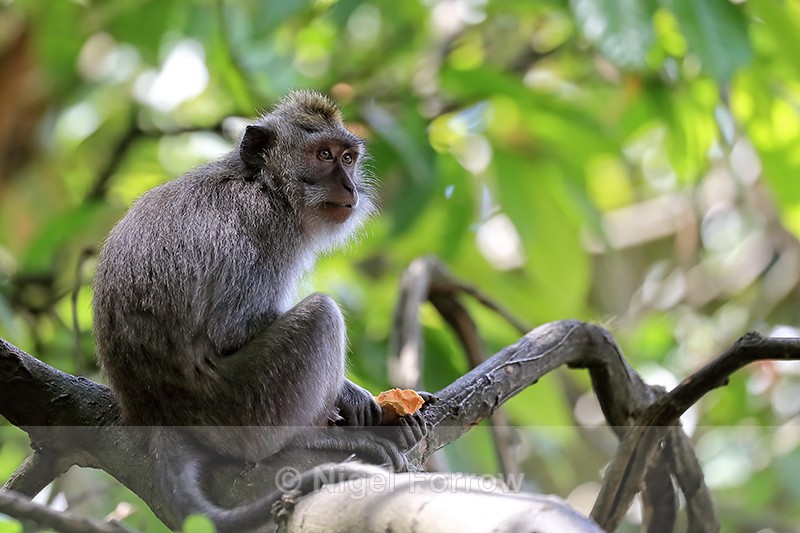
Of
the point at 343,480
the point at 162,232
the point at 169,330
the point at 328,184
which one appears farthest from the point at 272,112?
the point at 343,480

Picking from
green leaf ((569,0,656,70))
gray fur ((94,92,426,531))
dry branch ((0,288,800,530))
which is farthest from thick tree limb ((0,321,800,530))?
green leaf ((569,0,656,70))

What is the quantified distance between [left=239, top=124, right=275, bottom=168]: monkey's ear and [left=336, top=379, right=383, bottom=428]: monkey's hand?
52.5 inches

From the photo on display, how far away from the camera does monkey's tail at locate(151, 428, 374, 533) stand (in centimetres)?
304

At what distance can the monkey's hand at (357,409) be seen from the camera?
4.34 m

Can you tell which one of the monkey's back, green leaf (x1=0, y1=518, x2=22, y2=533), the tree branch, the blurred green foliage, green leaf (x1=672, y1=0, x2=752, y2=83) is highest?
the tree branch

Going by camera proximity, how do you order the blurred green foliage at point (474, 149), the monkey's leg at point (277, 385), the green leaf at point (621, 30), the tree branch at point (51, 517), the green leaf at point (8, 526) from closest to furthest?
the tree branch at point (51, 517) < the green leaf at point (8, 526) < the monkey's leg at point (277, 385) < the green leaf at point (621, 30) < the blurred green foliage at point (474, 149)

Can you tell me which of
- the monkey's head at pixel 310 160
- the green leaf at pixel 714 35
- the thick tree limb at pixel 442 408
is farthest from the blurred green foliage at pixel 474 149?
the monkey's head at pixel 310 160

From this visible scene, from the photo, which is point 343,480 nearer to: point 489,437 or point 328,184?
point 328,184

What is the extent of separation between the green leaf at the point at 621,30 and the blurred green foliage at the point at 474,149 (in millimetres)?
12

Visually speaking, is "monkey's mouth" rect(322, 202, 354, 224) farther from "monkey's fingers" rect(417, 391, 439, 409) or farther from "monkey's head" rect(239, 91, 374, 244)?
"monkey's fingers" rect(417, 391, 439, 409)

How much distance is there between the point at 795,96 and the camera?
754 centimetres

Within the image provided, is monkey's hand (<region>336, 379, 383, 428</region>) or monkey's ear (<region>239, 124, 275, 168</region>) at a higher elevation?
monkey's ear (<region>239, 124, 275, 168</region>)

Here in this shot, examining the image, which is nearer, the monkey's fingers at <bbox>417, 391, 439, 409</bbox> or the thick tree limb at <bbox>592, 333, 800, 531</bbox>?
the thick tree limb at <bbox>592, 333, 800, 531</bbox>

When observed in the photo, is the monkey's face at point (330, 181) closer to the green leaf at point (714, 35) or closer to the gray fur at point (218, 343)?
the gray fur at point (218, 343)
